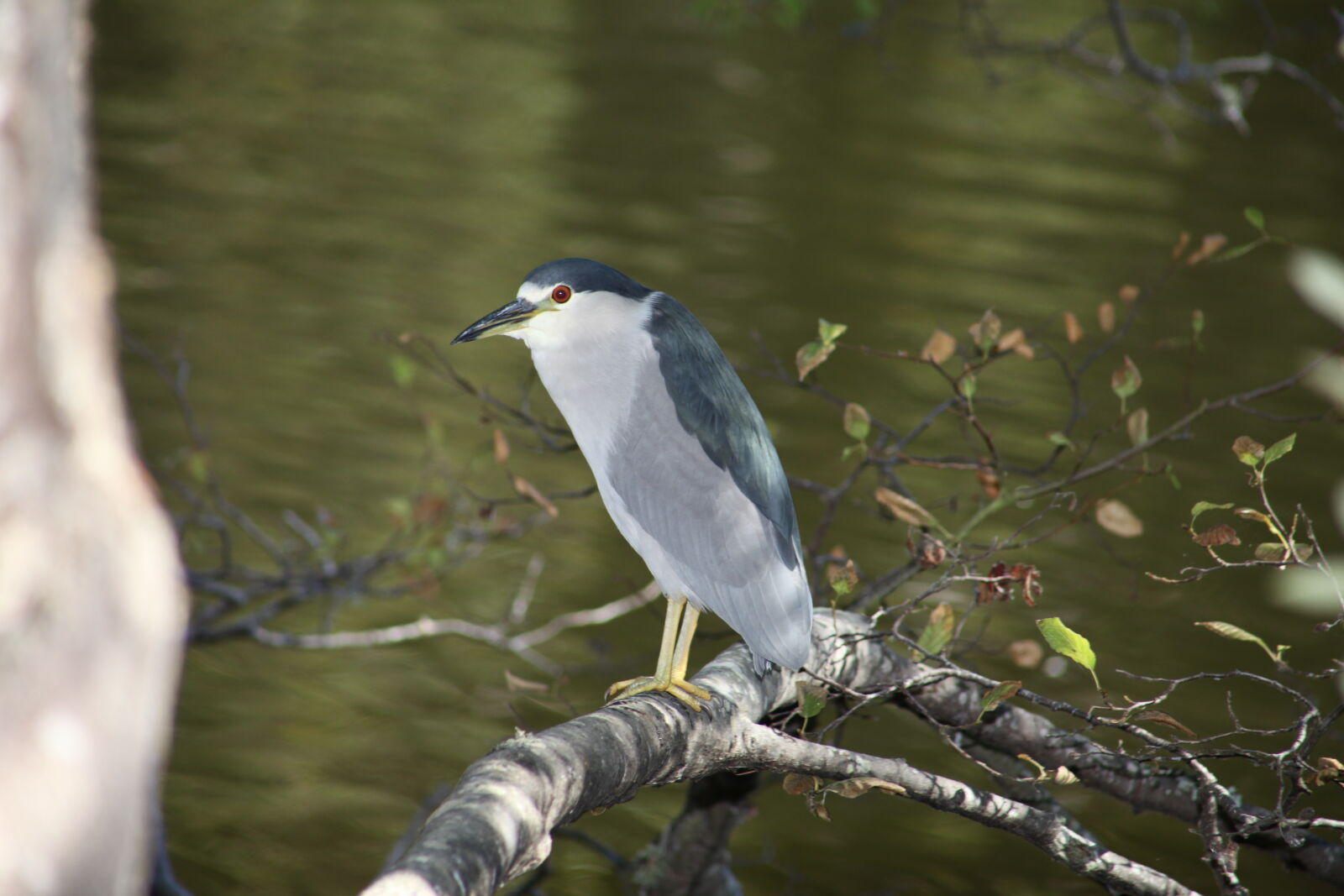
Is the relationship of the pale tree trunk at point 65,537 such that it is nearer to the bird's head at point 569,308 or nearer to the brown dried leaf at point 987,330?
the bird's head at point 569,308

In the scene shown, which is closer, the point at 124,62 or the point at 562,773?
the point at 562,773

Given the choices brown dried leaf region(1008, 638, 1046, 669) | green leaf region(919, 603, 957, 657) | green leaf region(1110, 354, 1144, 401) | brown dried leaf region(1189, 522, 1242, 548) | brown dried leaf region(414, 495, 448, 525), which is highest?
brown dried leaf region(1189, 522, 1242, 548)

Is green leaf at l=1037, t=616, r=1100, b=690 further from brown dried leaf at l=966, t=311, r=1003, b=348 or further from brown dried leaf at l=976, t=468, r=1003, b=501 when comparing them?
brown dried leaf at l=976, t=468, r=1003, b=501

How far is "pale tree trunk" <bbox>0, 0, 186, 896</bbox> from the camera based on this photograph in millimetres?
680

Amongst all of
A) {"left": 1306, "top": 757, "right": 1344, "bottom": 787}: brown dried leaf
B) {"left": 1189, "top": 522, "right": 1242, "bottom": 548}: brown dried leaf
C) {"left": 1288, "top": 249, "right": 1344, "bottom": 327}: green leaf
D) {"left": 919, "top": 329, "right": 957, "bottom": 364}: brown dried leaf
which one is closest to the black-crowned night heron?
{"left": 919, "top": 329, "right": 957, "bottom": 364}: brown dried leaf

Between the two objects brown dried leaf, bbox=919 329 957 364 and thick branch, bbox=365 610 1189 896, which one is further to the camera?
brown dried leaf, bbox=919 329 957 364

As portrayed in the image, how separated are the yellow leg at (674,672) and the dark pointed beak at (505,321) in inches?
22.2

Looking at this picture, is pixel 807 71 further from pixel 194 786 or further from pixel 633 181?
pixel 194 786

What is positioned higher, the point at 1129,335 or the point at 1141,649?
the point at 1141,649

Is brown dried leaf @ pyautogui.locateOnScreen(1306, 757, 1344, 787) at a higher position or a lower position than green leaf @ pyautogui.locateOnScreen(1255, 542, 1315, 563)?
lower

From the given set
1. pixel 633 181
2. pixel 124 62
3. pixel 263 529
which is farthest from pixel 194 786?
pixel 124 62

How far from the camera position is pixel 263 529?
530 cm

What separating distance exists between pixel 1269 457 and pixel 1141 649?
348cm

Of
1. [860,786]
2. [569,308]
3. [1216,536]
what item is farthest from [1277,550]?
[569,308]
